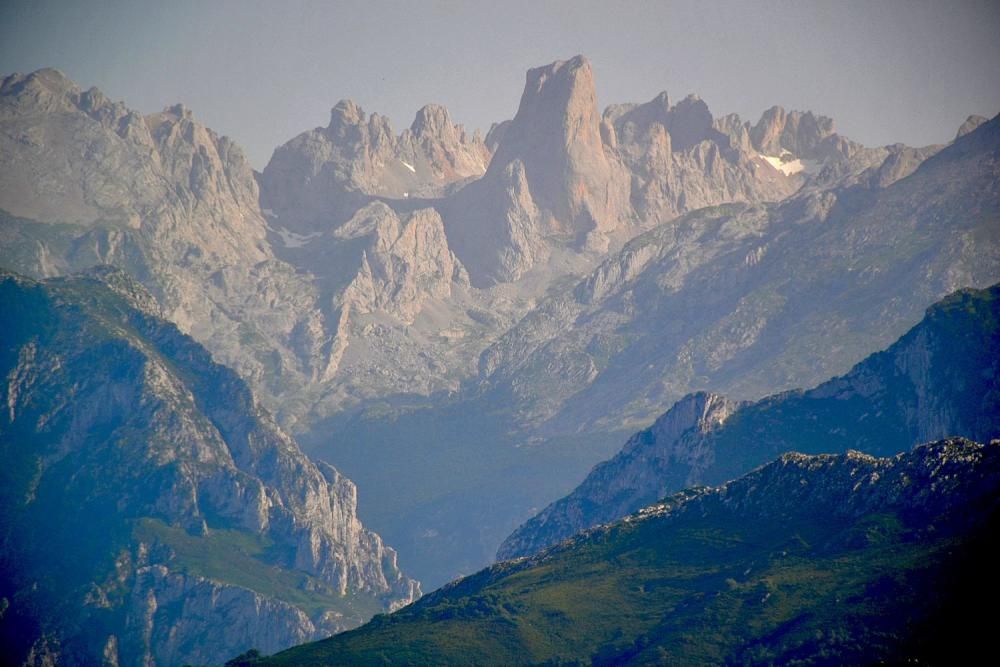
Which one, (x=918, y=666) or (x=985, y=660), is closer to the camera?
(x=918, y=666)

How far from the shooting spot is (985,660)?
639 ft

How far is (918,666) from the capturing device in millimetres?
177000

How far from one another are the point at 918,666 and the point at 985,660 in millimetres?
22630
